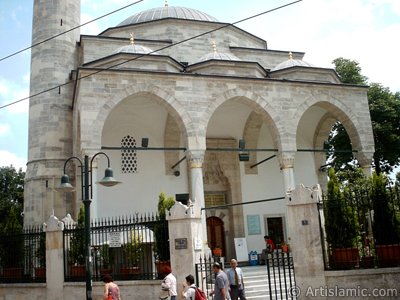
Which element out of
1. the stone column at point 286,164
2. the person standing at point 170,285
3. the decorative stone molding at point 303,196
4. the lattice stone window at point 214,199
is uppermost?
the stone column at point 286,164

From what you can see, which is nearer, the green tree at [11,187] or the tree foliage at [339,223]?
the tree foliage at [339,223]

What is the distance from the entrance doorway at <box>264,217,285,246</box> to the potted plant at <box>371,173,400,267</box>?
9381 millimetres

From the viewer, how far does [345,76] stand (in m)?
23.3

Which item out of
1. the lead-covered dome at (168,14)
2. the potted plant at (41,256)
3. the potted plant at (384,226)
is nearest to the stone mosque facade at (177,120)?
the lead-covered dome at (168,14)

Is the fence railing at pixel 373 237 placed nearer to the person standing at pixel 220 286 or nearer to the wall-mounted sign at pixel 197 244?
the person standing at pixel 220 286

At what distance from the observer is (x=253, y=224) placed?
17000mm

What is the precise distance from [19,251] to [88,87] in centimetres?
494

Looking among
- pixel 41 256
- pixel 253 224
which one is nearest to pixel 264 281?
pixel 41 256

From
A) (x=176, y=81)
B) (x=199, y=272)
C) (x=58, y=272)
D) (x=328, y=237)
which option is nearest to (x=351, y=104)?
(x=176, y=81)

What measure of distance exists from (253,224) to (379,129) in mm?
8337

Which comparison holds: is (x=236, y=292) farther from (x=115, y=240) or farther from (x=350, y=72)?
(x=350, y=72)

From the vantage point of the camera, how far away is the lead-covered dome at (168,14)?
66.6ft

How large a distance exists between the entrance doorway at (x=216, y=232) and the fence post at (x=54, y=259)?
7.71 meters

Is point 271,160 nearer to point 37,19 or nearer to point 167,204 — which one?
point 167,204
